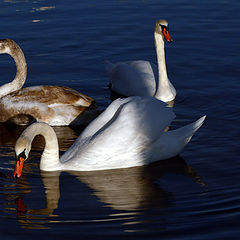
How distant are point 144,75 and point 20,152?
4125mm

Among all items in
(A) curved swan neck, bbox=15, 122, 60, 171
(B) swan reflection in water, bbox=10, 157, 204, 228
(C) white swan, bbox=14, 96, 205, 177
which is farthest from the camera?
(A) curved swan neck, bbox=15, 122, 60, 171

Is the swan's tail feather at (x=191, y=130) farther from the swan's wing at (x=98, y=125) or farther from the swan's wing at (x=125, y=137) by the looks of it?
the swan's wing at (x=98, y=125)

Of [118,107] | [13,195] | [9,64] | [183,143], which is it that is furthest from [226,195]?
[9,64]

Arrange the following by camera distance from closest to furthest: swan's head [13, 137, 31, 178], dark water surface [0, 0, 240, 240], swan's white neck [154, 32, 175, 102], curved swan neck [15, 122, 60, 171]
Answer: dark water surface [0, 0, 240, 240]
swan's head [13, 137, 31, 178]
curved swan neck [15, 122, 60, 171]
swan's white neck [154, 32, 175, 102]

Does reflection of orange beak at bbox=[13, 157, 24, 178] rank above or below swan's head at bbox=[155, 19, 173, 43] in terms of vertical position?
below

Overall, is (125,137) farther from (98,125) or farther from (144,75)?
(144,75)

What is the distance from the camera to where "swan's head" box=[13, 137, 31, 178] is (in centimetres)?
830

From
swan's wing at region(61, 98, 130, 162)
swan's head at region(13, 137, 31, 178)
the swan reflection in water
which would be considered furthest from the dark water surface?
swan's wing at region(61, 98, 130, 162)

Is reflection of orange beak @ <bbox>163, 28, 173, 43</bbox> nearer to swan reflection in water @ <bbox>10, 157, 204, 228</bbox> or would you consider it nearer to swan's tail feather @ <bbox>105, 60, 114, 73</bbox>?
swan's tail feather @ <bbox>105, 60, 114, 73</bbox>

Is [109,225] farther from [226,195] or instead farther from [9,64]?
[9,64]

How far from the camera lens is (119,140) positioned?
8586 millimetres

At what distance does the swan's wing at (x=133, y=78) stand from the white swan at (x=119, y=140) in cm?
263

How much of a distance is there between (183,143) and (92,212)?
1.95m

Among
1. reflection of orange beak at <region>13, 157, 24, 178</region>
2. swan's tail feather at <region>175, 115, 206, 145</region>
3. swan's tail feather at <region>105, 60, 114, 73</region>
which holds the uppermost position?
swan's tail feather at <region>105, 60, 114, 73</region>
